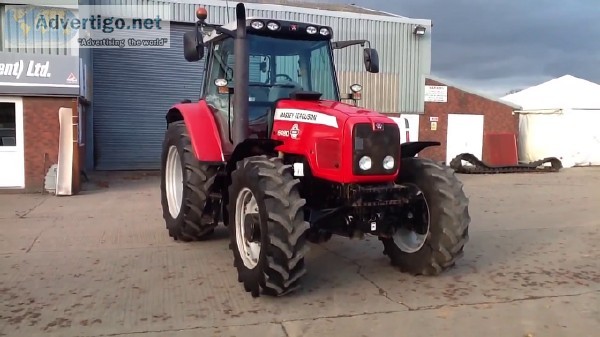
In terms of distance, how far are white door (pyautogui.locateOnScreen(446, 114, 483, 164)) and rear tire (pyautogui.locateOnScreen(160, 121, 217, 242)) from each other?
17.2 metres

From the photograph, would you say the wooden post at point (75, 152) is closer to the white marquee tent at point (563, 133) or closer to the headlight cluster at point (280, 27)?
the headlight cluster at point (280, 27)

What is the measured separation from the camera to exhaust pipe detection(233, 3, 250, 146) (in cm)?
560

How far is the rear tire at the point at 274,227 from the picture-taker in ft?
15.4

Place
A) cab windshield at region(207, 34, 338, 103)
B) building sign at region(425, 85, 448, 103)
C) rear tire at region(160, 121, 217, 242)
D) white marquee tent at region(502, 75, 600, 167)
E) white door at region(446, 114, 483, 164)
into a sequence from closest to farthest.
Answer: cab windshield at region(207, 34, 338, 103) → rear tire at region(160, 121, 217, 242) → building sign at region(425, 85, 448, 103) → white door at region(446, 114, 483, 164) → white marquee tent at region(502, 75, 600, 167)

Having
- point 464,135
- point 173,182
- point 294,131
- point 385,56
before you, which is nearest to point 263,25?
point 294,131

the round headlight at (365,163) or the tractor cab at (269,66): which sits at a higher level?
the tractor cab at (269,66)

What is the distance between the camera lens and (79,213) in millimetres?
10016

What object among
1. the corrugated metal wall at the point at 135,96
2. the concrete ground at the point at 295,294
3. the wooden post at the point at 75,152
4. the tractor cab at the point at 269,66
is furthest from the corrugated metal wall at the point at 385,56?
the tractor cab at the point at 269,66

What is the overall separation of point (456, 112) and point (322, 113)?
19.0m

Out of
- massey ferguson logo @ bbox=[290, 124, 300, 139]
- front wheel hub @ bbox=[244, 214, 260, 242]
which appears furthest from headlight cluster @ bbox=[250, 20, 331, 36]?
front wheel hub @ bbox=[244, 214, 260, 242]

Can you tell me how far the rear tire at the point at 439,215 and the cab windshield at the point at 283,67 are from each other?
141 centimetres

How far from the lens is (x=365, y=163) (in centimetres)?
510

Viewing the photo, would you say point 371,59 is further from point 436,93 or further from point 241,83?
point 436,93

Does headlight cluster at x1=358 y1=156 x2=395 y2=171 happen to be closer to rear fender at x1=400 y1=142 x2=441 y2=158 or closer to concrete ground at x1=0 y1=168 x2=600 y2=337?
rear fender at x1=400 y1=142 x2=441 y2=158
